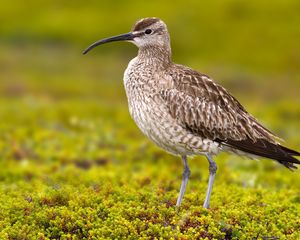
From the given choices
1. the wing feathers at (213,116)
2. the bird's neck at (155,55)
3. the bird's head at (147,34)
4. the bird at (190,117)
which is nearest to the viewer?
the bird at (190,117)

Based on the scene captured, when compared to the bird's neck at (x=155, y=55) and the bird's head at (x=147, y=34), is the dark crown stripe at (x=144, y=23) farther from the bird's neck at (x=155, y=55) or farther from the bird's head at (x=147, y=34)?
the bird's neck at (x=155, y=55)

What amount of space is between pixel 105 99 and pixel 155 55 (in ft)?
81.3

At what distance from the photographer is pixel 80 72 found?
45.3 metres

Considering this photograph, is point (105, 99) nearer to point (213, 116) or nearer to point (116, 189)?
point (116, 189)

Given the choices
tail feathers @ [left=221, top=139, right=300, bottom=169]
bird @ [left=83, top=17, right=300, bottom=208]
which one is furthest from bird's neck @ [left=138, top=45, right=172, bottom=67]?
tail feathers @ [left=221, top=139, right=300, bottom=169]

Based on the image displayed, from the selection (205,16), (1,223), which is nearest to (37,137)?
(1,223)

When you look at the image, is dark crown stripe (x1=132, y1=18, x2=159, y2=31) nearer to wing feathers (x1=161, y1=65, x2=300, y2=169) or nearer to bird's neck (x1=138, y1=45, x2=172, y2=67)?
bird's neck (x1=138, y1=45, x2=172, y2=67)

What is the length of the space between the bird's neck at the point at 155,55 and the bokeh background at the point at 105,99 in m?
2.50

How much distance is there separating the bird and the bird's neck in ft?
0.08

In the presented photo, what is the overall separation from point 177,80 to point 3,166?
6449 mm

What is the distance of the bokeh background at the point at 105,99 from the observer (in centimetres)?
1194

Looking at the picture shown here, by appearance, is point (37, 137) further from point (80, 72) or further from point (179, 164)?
point (80, 72)

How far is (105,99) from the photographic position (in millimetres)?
36500

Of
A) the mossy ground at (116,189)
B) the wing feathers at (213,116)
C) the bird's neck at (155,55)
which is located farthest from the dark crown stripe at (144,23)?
the mossy ground at (116,189)
